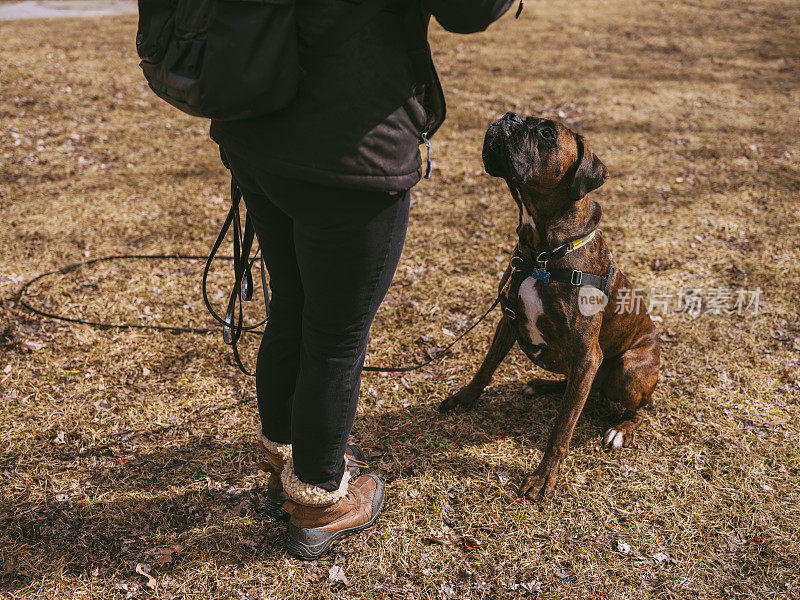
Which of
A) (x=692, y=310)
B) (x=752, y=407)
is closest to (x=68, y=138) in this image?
(x=692, y=310)

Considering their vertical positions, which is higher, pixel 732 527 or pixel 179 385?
pixel 732 527

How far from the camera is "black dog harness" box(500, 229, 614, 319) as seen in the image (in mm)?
2801

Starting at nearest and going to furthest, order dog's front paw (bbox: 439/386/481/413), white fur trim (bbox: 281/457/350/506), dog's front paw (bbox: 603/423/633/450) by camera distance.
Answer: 1. white fur trim (bbox: 281/457/350/506)
2. dog's front paw (bbox: 603/423/633/450)
3. dog's front paw (bbox: 439/386/481/413)

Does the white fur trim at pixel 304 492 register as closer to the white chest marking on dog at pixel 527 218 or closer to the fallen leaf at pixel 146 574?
the fallen leaf at pixel 146 574

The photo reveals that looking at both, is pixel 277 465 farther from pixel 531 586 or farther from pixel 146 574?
pixel 531 586

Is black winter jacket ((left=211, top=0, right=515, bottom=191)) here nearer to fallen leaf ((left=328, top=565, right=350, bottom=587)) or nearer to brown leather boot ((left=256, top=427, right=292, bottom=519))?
brown leather boot ((left=256, top=427, right=292, bottom=519))

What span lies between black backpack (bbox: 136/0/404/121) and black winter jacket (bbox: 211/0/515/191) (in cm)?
4

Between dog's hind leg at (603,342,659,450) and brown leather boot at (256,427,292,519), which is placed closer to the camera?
brown leather boot at (256,427,292,519)

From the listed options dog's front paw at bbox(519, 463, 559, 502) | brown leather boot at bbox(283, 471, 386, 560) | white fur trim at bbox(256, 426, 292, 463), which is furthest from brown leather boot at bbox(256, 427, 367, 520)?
dog's front paw at bbox(519, 463, 559, 502)

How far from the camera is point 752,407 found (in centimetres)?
368

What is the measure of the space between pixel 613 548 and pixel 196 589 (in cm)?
196

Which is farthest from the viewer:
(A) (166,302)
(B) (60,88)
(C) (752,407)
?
(B) (60,88)

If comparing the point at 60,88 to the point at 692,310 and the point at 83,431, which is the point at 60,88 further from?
the point at 692,310

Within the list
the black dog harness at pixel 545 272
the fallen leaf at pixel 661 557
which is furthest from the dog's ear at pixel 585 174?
the fallen leaf at pixel 661 557
